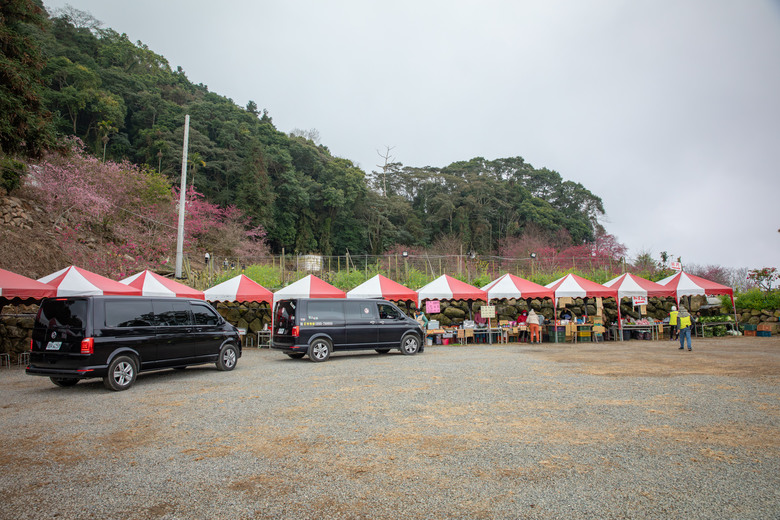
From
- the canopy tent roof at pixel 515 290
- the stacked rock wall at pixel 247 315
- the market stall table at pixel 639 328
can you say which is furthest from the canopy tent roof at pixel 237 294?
the market stall table at pixel 639 328

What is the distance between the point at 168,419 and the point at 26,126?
843 centimetres

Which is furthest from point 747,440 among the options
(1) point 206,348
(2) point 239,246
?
(2) point 239,246

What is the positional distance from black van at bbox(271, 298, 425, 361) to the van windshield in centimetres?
492

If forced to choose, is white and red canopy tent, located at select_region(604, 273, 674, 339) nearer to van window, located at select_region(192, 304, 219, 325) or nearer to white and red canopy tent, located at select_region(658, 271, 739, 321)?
white and red canopy tent, located at select_region(658, 271, 739, 321)

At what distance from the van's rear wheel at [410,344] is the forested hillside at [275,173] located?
25.7 m

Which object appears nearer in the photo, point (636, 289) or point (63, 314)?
point (63, 314)

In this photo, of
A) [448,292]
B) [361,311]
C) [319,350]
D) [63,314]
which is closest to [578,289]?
[448,292]

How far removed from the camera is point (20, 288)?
35.9ft

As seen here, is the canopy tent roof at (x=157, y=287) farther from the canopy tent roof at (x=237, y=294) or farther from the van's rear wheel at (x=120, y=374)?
the van's rear wheel at (x=120, y=374)

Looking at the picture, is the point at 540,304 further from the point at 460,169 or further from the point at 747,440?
the point at 460,169

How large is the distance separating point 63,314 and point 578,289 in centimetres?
1639

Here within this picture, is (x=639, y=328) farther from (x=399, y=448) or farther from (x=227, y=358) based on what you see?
(x=399, y=448)

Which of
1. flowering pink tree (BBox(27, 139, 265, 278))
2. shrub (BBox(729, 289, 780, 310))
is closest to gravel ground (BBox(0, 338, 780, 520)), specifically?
shrub (BBox(729, 289, 780, 310))

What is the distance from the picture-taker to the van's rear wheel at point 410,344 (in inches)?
532
